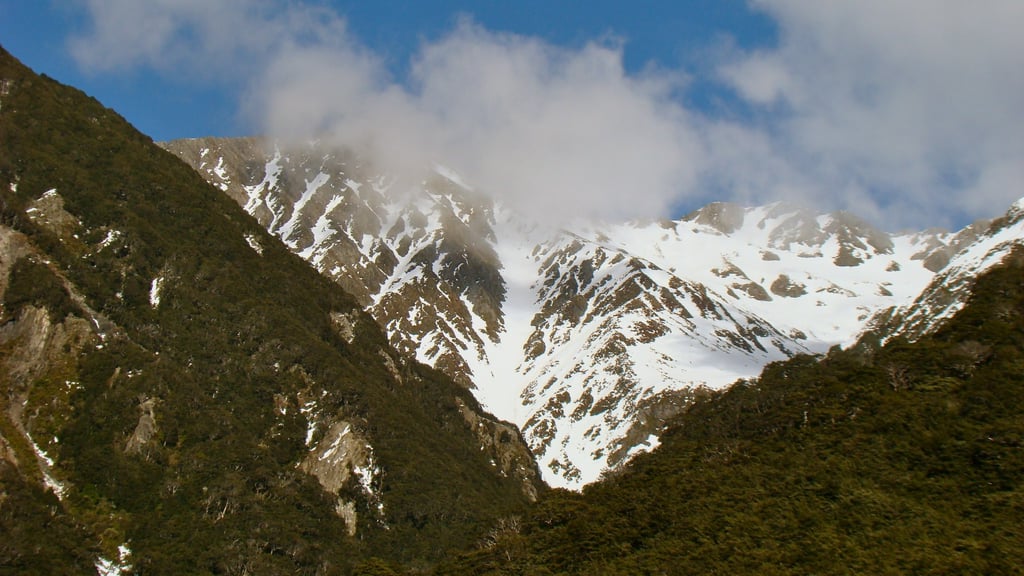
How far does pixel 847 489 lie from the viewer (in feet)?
210

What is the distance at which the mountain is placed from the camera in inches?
5192

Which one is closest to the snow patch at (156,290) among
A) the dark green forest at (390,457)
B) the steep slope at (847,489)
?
the dark green forest at (390,457)

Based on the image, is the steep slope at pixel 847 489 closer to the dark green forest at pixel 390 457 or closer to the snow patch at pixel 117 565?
the dark green forest at pixel 390 457

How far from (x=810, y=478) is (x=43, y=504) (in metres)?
115

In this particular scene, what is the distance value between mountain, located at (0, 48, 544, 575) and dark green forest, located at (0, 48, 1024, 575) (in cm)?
50

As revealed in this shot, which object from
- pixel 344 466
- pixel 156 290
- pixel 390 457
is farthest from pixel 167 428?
pixel 390 457

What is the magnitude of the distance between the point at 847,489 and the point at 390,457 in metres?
131

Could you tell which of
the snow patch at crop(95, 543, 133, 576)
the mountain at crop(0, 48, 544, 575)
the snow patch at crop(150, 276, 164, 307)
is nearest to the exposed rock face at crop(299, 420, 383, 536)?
the mountain at crop(0, 48, 544, 575)

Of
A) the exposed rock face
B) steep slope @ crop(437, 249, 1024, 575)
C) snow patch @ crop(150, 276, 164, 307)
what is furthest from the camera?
snow patch @ crop(150, 276, 164, 307)

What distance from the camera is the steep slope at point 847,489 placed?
2178 inches

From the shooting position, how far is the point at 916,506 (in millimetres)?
58781

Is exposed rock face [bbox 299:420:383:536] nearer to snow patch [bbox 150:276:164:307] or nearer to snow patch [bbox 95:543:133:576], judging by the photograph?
snow patch [bbox 95:543:133:576]

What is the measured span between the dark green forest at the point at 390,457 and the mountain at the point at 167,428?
→ 498mm

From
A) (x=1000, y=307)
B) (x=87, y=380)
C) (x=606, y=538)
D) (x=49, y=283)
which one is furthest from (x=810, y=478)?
(x=49, y=283)
